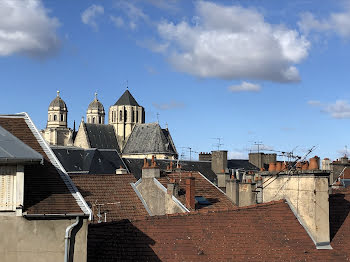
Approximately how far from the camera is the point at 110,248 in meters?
13.5

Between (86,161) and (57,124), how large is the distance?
7589 centimetres

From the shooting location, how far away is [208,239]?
13.9 meters

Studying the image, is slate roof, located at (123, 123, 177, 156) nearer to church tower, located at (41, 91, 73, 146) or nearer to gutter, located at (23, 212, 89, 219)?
church tower, located at (41, 91, 73, 146)

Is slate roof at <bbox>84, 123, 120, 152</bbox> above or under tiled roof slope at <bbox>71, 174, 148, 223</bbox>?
above

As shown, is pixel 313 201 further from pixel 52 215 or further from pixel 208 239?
pixel 52 215

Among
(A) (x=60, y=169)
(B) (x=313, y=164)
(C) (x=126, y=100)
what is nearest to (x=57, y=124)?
(C) (x=126, y=100)

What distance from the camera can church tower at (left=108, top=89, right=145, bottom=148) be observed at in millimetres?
117062

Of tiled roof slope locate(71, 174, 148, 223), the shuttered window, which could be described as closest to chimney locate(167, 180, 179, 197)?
tiled roof slope locate(71, 174, 148, 223)

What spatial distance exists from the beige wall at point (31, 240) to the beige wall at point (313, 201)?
6.52 m

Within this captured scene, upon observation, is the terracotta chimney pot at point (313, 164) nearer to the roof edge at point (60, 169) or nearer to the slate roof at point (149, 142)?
the roof edge at point (60, 169)

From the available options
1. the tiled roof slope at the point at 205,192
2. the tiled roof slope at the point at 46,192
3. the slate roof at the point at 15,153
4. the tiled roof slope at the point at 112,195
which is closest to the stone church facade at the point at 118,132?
the tiled roof slope at the point at 205,192

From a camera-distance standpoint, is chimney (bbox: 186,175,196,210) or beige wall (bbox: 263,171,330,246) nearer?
beige wall (bbox: 263,171,330,246)

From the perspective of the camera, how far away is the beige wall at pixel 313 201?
14.4 m

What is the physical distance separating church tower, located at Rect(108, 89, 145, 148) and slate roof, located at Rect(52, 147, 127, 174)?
50.1 m
